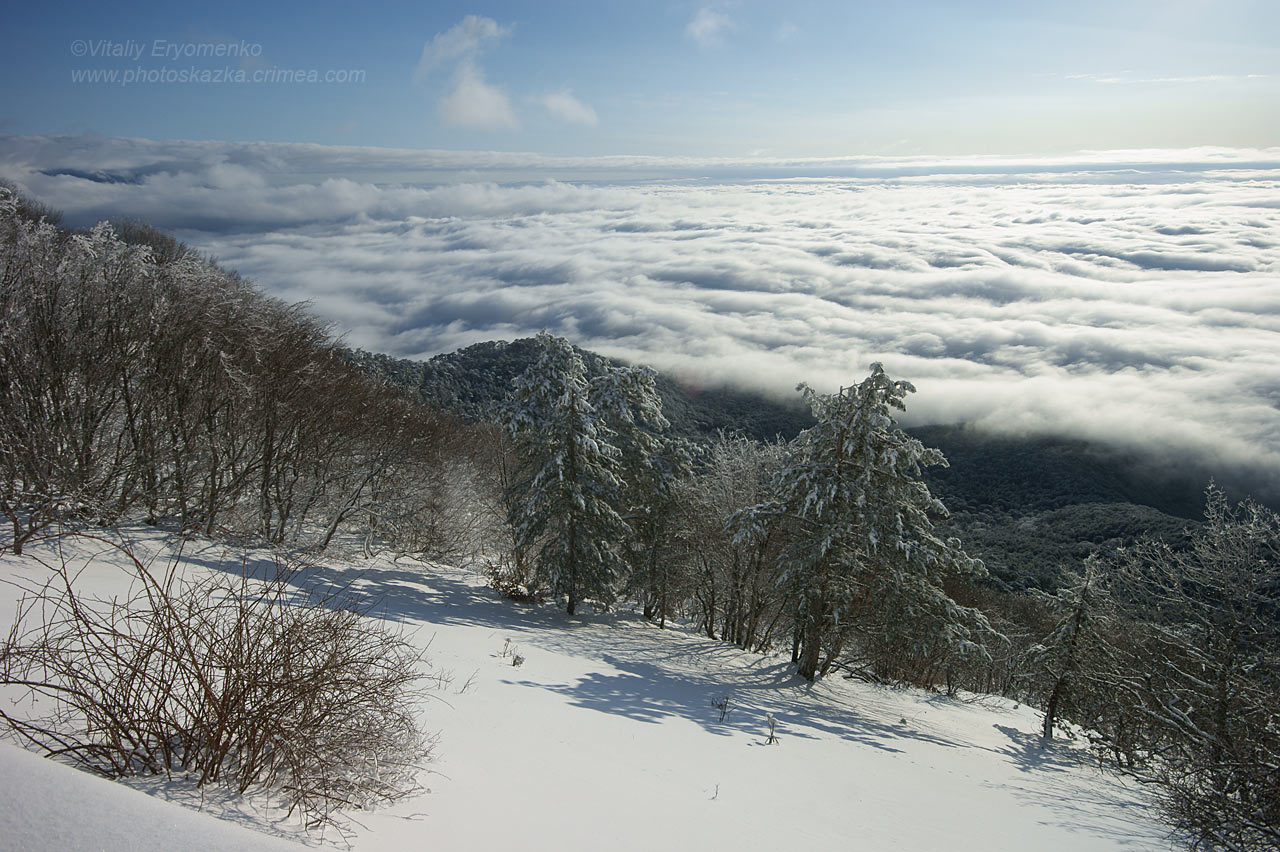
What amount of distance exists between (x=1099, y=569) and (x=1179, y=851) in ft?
34.9

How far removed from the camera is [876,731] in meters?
13.5

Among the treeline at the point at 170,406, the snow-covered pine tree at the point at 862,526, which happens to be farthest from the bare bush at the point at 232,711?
the snow-covered pine tree at the point at 862,526

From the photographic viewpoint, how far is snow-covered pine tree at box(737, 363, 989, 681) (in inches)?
634

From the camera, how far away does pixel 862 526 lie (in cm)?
1609

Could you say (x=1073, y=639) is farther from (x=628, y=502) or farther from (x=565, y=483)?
(x=565, y=483)

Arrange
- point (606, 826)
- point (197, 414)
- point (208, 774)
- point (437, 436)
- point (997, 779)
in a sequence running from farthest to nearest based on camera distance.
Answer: point (437, 436)
point (197, 414)
point (997, 779)
point (606, 826)
point (208, 774)

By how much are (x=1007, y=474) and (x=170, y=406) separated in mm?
95572

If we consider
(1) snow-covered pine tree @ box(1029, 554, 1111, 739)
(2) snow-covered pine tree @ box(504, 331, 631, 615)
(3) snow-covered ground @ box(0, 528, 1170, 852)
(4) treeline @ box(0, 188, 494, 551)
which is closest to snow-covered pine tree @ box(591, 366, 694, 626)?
(2) snow-covered pine tree @ box(504, 331, 631, 615)

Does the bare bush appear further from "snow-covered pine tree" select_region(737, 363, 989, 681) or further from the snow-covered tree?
"snow-covered pine tree" select_region(737, 363, 989, 681)

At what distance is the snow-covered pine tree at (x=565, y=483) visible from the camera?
62.3 feet

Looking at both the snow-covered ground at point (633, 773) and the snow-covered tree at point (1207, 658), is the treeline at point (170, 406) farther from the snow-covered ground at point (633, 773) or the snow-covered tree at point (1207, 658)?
the snow-covered tree at point (1207, 658)

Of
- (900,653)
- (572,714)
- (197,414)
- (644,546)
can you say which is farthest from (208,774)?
(900,653)

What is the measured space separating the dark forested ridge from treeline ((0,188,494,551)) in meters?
38.6

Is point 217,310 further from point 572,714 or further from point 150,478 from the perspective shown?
point 572,714
